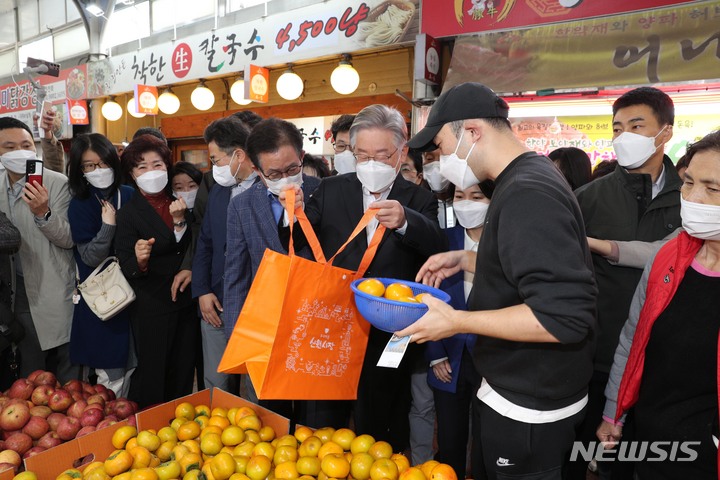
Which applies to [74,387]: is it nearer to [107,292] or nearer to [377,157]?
[107,292]

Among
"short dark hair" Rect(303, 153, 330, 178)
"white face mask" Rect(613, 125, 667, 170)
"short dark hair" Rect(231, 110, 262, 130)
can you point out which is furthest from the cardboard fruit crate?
"short dark hair" Rect(303, 153, 330, 178)

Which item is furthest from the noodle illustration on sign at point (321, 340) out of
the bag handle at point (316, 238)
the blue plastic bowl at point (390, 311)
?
the blue plastic bowl at point (390, 311)

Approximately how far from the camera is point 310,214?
2148mm

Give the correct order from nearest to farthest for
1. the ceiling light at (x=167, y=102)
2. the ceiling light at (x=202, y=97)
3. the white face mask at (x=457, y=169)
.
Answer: the white face mask at (x=457, y=169) → the ceiling light at (x=202, y=97) → the ceiling light at (x=167, y=102)

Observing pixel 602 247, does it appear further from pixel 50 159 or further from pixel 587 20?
pixel 50 159

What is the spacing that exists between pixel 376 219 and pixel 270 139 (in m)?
0.64

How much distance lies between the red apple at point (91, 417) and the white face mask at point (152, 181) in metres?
1.28

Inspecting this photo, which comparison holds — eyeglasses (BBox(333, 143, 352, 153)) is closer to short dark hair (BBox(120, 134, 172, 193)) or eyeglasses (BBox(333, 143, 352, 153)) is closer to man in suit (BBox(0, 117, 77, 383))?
short dark hair (BBox(120, 134, 172, 193))

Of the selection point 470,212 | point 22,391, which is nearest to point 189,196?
point 22,391

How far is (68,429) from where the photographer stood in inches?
75.7

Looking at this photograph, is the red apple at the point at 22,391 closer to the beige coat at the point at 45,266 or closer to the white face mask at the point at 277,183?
the beige coat at the point at 45,266

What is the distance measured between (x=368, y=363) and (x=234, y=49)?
6.38 metres

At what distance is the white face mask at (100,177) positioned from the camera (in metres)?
2.77

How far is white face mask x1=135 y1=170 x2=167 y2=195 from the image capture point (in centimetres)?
271
